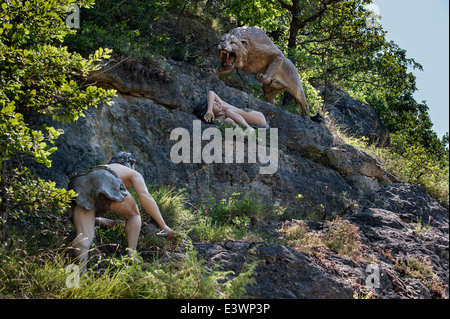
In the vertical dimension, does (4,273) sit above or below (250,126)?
below

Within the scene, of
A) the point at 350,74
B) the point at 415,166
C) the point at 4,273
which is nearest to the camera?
the point at 4,273

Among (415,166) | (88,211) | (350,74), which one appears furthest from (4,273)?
(350,74)

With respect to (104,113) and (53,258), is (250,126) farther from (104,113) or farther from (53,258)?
(53,258)

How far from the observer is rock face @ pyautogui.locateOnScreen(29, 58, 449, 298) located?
327 inches

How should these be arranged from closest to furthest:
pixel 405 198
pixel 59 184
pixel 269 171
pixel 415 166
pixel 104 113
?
pixel 59 184, pixel 104 113, pixel 269 171, pixel 405 198, pixel 415 166

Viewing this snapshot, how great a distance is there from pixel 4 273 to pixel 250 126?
7.63 metres

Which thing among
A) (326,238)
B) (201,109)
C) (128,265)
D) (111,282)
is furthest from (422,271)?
(201,109)

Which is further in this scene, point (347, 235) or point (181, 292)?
point (347, 235)

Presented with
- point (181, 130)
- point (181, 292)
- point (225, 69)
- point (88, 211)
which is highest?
point (225, 69)

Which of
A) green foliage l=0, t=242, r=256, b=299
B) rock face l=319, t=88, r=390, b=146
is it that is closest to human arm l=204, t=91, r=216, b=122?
green foliage l=0, t=242, r=256, b=299

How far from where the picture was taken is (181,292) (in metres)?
6.67

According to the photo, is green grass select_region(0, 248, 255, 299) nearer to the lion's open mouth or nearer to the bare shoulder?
the bare shoulder

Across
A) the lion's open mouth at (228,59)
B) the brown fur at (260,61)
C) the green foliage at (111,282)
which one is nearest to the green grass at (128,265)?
the green foliage at (111,282)

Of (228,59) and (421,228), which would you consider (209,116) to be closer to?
(228,59)
